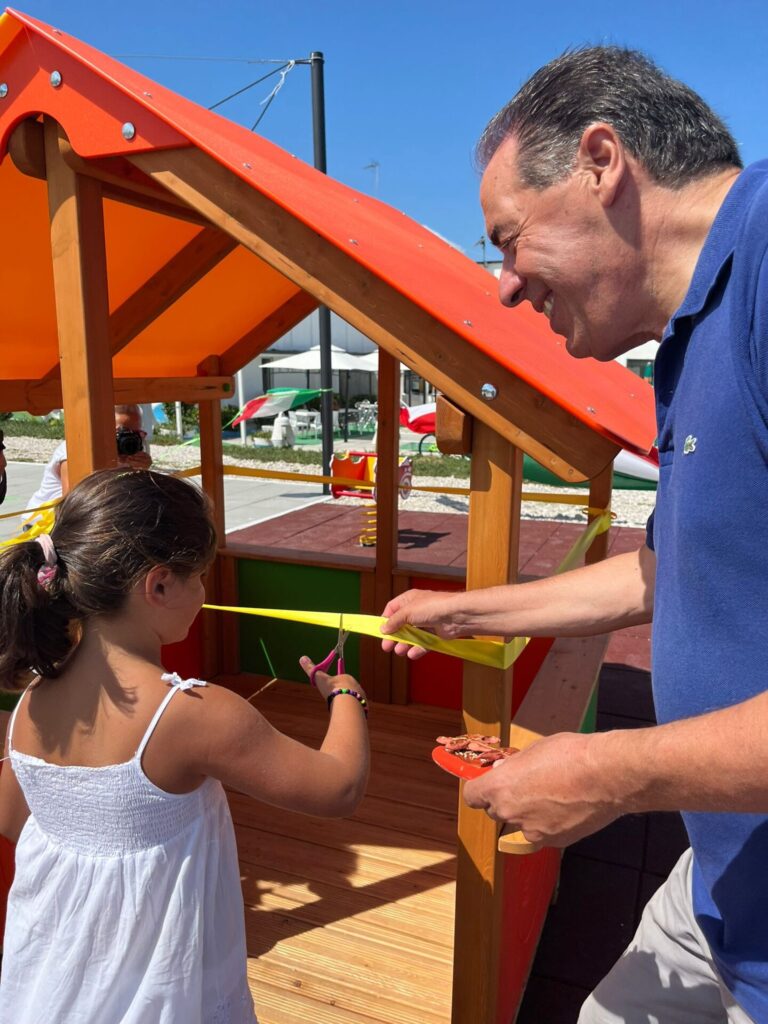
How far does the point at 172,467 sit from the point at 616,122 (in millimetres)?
15542

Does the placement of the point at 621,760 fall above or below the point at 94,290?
below

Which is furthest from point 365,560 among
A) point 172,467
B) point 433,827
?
point 172,467

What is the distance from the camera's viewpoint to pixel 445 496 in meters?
13.7

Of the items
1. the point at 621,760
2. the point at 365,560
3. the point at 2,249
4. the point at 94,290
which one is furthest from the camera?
the point at 365,560

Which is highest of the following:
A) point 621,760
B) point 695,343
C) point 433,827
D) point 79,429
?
point 695,343

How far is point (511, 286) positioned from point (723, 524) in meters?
0.64

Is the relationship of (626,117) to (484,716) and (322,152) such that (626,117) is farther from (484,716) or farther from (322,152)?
(322,152)

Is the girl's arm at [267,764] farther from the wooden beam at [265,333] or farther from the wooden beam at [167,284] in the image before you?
the wooden beam at [265,333]

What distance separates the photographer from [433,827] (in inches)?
133

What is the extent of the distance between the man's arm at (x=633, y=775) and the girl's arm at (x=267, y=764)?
378mm

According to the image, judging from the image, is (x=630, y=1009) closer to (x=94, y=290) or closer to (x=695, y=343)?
(x=695, y=343)

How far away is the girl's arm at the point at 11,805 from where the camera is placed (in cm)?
169

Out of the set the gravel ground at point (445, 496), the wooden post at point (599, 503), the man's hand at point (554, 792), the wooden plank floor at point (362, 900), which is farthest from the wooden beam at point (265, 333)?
the gravel ground at point (445, 496)

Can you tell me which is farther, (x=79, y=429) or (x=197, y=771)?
(x=79, y=429)
